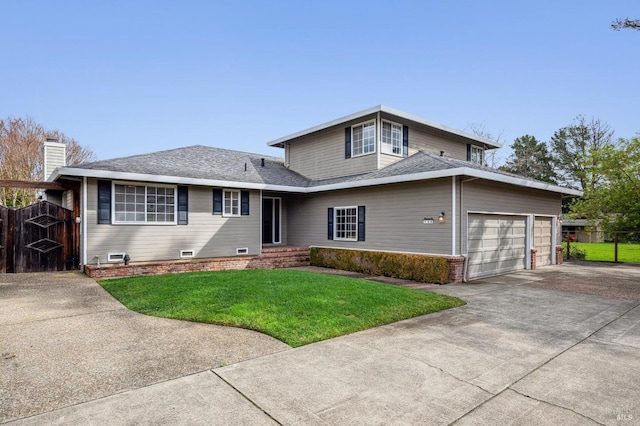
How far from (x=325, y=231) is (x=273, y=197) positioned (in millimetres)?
2843

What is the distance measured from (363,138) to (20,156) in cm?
2208

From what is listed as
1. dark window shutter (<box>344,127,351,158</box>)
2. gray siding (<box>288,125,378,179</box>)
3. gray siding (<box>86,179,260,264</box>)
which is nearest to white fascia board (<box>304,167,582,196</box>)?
gray siding (<box>288,125,378,179</box>)

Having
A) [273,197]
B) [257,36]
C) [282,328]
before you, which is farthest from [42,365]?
[257,36]

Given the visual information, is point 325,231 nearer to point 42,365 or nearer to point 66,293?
point 66,293

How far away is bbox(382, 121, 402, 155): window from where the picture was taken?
12750 millimetres

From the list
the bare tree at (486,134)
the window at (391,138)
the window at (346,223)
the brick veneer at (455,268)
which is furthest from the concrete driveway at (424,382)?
the bare tree at (486,134)

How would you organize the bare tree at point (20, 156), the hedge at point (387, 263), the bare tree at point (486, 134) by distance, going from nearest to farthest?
the hedge at point (387, 263)
the bare tree at point (20, 156)
the bare tree at point (486, 134)

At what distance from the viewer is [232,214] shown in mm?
12258

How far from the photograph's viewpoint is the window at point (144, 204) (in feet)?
33.4

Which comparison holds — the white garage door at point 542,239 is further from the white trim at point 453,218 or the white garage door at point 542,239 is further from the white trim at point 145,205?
the white trim at point 145,205

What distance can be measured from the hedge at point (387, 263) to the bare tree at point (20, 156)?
1968cm

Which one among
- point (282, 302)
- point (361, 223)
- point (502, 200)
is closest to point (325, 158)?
point (361, 223)

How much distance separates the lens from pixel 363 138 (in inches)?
516

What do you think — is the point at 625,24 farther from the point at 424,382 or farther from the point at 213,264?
the point at 213,264
